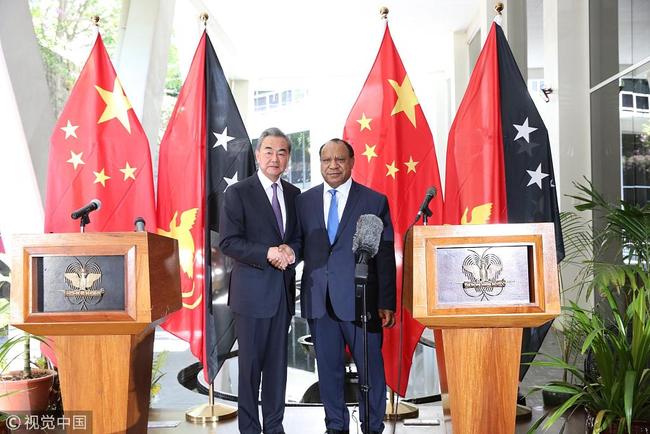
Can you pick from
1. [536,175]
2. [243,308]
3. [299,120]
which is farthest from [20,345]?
[299,120]

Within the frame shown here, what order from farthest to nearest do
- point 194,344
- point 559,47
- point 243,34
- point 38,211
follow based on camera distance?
point 243,34 → point 559,47 → point 38,211 → point 194,344

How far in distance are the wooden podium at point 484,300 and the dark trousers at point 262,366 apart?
2.97 ft

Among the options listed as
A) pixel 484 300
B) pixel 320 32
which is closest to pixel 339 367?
pixel 484 300

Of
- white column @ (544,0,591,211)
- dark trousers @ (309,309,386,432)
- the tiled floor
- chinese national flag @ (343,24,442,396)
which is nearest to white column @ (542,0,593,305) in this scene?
white column @ (544,0,591,211)

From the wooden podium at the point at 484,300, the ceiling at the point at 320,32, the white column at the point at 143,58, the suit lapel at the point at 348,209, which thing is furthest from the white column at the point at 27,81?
the ceiling at the point at 320,32

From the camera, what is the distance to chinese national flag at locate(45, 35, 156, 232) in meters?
3.92

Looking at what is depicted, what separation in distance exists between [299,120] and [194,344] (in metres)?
11.5

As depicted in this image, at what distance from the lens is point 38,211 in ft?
14.4

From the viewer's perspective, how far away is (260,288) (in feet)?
10.8

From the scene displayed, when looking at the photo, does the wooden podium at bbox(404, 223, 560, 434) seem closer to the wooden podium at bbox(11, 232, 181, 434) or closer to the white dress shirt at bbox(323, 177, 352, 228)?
the white dress shirt at bbox(323, 177, 352, 228)

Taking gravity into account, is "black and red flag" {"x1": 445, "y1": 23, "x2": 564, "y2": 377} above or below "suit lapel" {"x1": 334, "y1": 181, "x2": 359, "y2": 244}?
above

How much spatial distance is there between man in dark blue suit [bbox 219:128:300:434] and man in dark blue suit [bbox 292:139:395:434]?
125mm

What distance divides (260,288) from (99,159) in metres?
1.36

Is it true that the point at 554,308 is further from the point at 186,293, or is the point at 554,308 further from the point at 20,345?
the point at 20,345
